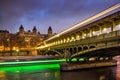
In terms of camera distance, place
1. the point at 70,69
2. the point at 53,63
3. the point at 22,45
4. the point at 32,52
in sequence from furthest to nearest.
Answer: the point at 22,45
the point at 32,52
the point at 53,63
the point at 70,69

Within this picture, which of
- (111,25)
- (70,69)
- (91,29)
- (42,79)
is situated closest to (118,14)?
(111,25)

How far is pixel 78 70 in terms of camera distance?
50.5m

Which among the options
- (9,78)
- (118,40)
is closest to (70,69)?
(9,78)

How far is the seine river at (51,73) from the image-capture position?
40.5 m

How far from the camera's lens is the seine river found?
4047cm

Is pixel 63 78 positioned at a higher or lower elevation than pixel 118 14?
lower

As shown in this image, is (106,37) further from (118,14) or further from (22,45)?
(22,45)

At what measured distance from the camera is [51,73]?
1871 inches

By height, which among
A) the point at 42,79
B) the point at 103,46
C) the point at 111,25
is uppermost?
the point at 111,25

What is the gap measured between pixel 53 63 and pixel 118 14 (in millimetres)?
37554

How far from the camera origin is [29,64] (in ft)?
199

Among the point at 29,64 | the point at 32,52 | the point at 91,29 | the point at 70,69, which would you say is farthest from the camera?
the point at 32,52

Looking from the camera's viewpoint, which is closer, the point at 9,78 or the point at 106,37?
the point at 106,37

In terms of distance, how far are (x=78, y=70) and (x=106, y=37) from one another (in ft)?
64.7
